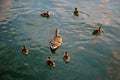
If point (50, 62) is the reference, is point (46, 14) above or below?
above

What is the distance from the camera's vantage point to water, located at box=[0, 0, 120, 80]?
11.7 meters

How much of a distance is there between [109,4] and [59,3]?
400cm

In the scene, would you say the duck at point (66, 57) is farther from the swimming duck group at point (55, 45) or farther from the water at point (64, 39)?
the water at point (64, 39)

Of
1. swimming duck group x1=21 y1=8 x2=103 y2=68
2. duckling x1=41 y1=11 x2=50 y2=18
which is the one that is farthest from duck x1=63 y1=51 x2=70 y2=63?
duckling x1=41 y1=11 x2=50 y2=18

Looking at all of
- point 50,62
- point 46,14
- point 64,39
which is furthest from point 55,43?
point 46,14

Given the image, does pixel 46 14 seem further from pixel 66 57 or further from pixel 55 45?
pixel 66 57

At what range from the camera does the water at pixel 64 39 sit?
38.3ft

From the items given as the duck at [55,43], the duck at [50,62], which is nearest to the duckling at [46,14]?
the duck at [55,43]

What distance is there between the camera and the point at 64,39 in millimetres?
14656

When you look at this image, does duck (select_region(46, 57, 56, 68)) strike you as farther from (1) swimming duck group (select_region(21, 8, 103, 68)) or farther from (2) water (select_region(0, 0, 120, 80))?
(2) water (select_region(0, 0, 120, 80))

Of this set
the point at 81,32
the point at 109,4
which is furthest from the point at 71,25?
the point at 109,4

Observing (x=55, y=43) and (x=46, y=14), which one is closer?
(x=55, y=43)

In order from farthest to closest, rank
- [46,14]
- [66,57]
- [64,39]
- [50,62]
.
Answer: [46,14], [64,39], [66,57], [50,62]

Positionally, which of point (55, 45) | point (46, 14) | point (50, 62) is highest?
point (46, 14)
